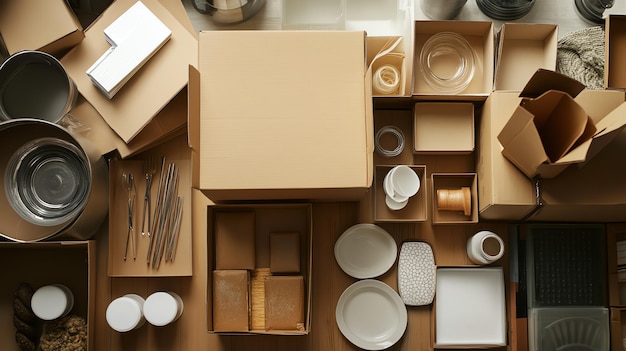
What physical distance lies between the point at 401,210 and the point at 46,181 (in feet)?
3.14

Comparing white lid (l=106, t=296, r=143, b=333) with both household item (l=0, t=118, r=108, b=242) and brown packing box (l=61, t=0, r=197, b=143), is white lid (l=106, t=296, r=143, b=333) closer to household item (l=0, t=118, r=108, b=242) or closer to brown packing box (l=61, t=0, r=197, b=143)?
household item (l=0, t=118, r=108, b=242)

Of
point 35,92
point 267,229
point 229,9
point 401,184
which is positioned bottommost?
point 267,229

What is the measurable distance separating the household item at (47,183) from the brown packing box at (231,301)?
15.0 inches

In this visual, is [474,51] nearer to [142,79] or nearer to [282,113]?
[282,113]

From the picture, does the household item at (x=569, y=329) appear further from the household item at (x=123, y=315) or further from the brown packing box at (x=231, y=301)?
the household item at (x=123, y=315)

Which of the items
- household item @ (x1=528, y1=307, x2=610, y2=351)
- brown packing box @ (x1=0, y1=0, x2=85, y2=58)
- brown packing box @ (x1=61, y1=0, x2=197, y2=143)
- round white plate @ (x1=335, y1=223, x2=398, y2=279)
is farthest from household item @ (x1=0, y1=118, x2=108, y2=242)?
household item @ (x1=528, y1=307, x2=610, y2=351)

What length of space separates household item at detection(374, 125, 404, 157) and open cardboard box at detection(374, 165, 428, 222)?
0.15 ft

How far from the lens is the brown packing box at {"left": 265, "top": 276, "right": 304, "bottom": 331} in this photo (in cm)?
143

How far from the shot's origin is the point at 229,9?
1.54m

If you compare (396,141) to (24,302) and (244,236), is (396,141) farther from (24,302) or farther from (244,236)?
(24,302)

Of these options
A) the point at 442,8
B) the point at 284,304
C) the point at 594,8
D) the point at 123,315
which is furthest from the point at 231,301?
the point at 594,8

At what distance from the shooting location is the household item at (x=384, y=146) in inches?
60.3

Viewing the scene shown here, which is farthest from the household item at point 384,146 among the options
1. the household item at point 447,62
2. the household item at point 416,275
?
the household item at point 416,275

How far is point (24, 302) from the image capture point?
1.49m
